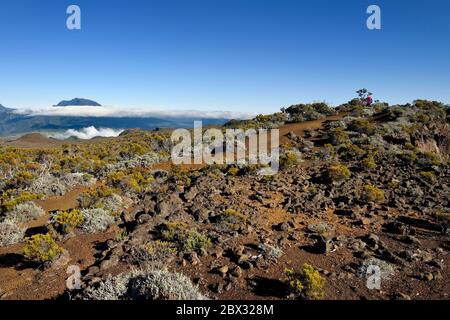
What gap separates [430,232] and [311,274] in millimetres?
5927

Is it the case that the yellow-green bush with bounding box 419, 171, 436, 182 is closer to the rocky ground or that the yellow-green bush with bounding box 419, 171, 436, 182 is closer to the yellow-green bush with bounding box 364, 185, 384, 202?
the rocky ground

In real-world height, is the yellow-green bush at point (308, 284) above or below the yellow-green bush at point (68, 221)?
below

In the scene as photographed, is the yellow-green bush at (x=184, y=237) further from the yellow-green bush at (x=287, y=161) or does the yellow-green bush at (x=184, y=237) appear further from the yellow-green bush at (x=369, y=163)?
the yellow-green bush at (x=369, y=163)

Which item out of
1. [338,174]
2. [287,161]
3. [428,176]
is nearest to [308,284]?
[338,174]

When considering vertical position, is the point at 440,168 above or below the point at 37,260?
above

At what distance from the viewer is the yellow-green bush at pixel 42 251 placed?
28.3ft

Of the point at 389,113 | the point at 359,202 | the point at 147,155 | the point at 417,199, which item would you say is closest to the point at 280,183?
the point at 359,202

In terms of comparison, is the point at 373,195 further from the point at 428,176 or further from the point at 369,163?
the point at 369,163

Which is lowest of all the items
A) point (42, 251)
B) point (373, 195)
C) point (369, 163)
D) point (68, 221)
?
point (42, 251)

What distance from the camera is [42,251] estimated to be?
871 centimetres

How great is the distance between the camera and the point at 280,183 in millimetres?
15297

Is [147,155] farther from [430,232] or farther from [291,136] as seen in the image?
[430,232]

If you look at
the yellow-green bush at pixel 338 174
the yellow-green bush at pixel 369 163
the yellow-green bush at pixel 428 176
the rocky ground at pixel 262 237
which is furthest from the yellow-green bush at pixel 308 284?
the yellow-green bush at pixel 369 163

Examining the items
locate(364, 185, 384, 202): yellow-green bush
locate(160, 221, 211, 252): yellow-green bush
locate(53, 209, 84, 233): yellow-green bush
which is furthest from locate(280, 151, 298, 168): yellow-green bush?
locate(53, 209, 84, 233): yellow-green bush
